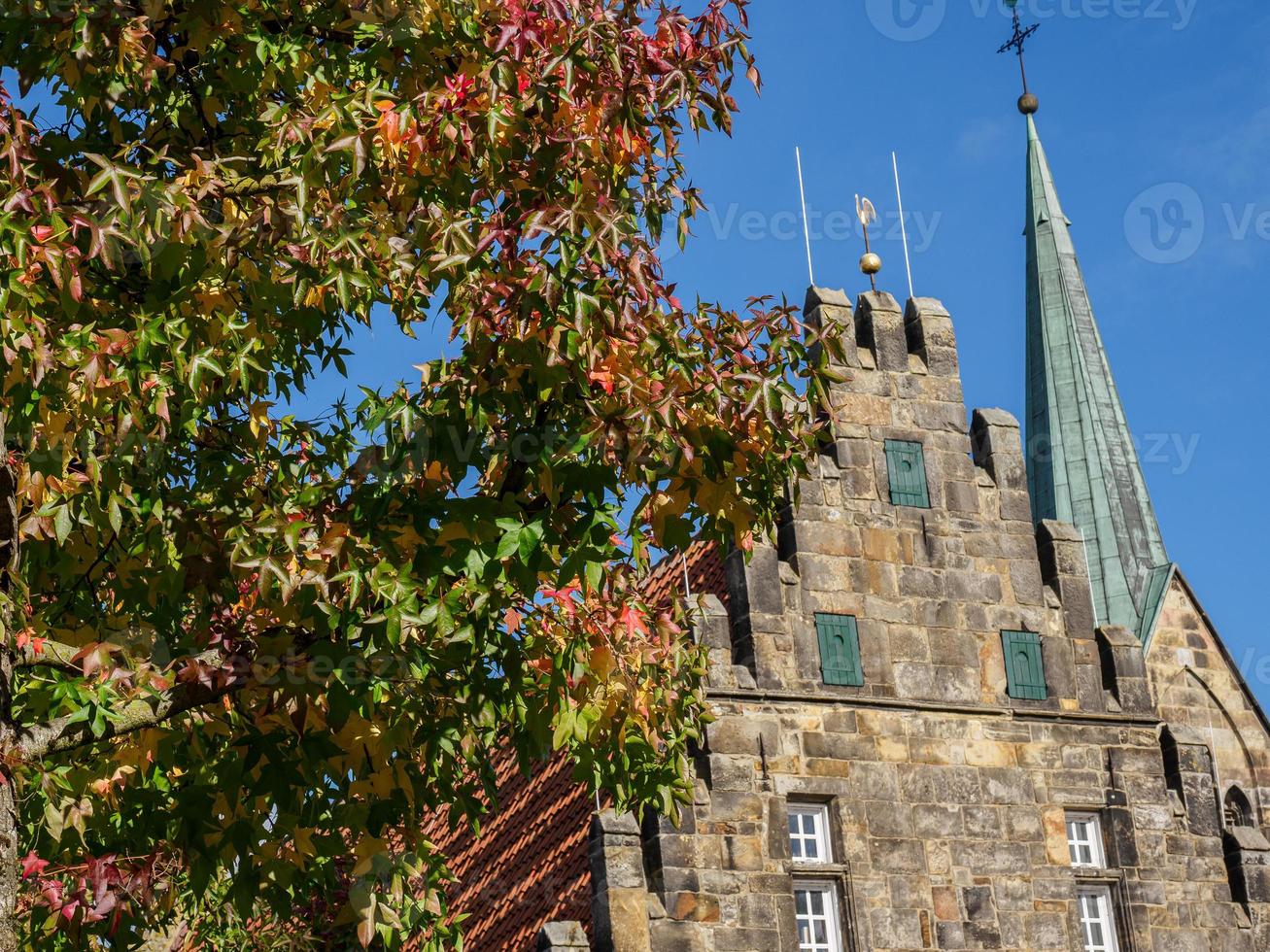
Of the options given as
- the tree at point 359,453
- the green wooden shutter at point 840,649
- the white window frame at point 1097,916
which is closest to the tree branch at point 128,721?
the tree at point 359,453

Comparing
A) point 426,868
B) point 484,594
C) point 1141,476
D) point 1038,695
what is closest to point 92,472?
point 484,594

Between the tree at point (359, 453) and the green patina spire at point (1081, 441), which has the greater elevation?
the green patina spire at point (1081, 441)

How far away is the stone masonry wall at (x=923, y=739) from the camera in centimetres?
1744

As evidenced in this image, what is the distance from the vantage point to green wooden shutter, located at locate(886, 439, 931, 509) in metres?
19.8

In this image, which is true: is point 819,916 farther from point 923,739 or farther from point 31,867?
point 31,867

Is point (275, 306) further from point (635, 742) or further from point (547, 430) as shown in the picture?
point (635, 742)

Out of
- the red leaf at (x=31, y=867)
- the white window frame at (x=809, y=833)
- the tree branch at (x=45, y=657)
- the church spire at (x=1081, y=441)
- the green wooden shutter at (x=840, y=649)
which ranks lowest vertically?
the red leaf at (x=31, y=867)

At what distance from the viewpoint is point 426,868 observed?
10828 millimetres

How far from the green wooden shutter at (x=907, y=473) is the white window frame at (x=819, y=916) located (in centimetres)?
398

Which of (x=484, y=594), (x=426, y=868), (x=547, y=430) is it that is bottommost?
(x=426, y=868)

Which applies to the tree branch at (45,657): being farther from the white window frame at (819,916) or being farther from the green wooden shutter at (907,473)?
Answer: the green wooden shutter at (907,473)

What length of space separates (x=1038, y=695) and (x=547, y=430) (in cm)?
1132

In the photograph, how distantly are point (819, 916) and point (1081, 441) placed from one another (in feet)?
56.3

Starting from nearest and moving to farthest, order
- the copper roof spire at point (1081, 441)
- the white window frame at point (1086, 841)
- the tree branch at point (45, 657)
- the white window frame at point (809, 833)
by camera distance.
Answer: the tree branch at point (45, 657)
the white window frame at point (809, 833)
the white window frame at point (1086, 841)
the copper roof spire at point (1081, 441)
